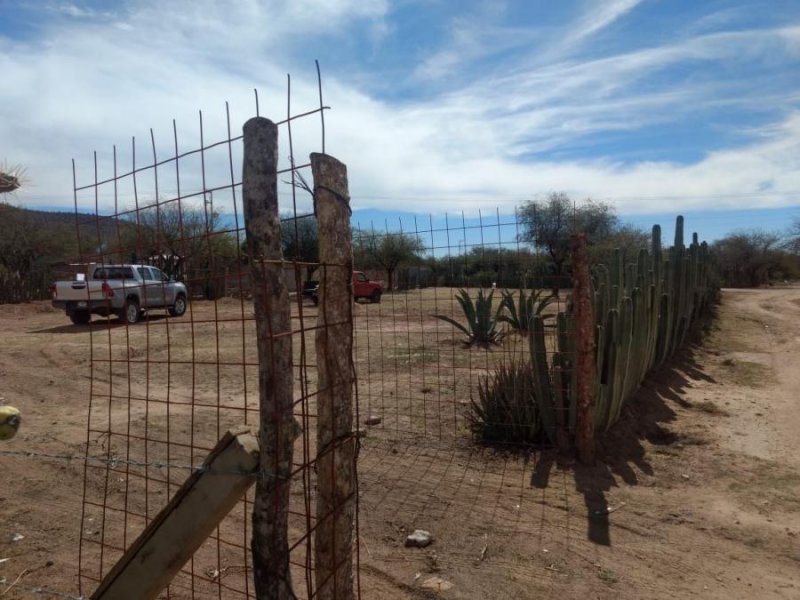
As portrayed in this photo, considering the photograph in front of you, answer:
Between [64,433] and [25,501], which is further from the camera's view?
[64,433]

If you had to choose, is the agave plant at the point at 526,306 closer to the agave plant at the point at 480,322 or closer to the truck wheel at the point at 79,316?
the agave plant at the point at 480,322

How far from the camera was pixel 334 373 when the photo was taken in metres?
2.58

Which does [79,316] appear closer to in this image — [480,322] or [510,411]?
[480,322]

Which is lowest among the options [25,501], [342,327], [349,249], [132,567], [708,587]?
[708,587]

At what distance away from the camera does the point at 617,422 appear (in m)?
6.81

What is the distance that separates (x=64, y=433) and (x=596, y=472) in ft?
17.7

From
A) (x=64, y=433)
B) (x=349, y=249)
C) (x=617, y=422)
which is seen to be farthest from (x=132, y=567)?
(x=617, y=422)

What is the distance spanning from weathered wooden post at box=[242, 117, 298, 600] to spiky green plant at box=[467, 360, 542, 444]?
429 cm

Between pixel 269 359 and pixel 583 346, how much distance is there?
417 cm

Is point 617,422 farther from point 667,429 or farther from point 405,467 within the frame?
point 405,467

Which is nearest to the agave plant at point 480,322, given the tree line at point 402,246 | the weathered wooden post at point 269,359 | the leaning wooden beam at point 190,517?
the tree line at point 402,246

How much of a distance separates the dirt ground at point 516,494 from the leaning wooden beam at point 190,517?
0.43 meters

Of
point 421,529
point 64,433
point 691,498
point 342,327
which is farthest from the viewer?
point 64,433

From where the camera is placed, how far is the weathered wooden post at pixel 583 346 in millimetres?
5789
